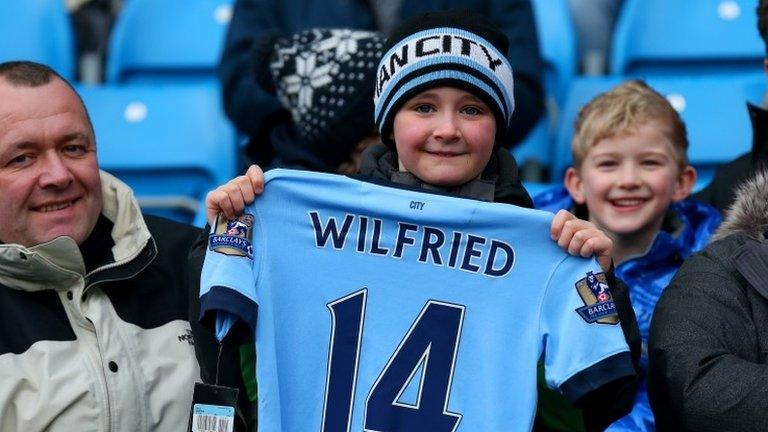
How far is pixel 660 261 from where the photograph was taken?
359 centimetres

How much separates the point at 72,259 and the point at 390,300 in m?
0.74

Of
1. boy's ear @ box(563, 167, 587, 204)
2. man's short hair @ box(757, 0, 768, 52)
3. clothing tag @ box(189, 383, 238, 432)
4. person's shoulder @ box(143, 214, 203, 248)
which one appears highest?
man's short hair @ box(757, 0, 768, 52)

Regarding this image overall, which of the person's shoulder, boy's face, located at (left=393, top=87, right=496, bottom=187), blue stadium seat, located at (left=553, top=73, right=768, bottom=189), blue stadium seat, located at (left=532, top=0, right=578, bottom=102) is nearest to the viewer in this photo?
boy's face, located at (left=393, top=87, right=496, bottom=187)

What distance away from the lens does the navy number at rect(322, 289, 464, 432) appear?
2.76 meters

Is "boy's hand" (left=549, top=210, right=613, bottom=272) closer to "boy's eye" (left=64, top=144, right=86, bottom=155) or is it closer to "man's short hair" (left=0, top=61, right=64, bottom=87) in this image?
"boy's eye" (left=64, top=144, right=86, bottom=155)

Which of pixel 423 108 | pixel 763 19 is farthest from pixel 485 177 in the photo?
pixel 763 19

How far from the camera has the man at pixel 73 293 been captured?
2928mm

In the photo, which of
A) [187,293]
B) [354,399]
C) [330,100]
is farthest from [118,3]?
[354,399]

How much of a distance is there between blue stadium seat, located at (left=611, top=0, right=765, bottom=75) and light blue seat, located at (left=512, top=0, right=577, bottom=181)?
0.20 m

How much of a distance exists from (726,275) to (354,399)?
0.84 m

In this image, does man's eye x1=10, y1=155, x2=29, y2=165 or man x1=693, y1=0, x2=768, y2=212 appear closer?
man's eye x1=10, y1=155, x2=29, y2=165

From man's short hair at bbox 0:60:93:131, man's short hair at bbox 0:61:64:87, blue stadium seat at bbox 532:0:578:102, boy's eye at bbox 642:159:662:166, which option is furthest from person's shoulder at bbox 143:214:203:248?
blue stadium seat at bbox 532:0:578:102

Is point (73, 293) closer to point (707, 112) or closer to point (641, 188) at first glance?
point (641, 188)

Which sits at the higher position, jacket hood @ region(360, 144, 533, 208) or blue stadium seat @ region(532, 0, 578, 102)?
blue stadium seat @ region(532, 0, 578, 102)
